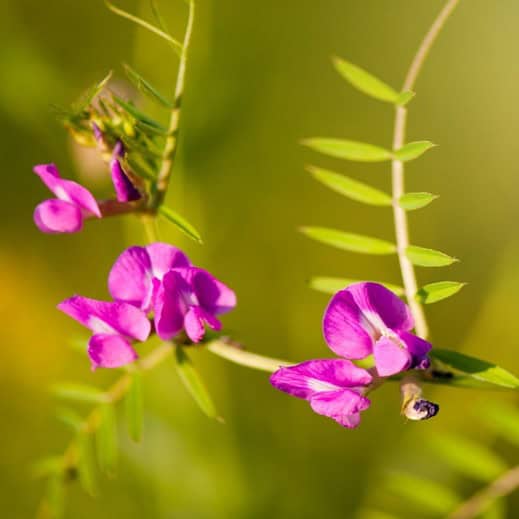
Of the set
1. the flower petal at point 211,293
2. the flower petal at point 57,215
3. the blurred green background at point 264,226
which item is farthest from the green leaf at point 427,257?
the blurred green background at point 264,226

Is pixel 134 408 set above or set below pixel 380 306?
below

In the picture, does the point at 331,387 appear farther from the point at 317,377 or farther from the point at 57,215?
the point at 57,215

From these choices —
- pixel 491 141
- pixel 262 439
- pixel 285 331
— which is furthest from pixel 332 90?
pixel 262 439

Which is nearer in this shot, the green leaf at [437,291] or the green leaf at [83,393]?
the green leaf at [437,291]

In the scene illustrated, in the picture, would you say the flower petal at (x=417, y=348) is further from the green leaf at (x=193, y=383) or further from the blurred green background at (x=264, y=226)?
the blurred green background at (x=264, y=226)

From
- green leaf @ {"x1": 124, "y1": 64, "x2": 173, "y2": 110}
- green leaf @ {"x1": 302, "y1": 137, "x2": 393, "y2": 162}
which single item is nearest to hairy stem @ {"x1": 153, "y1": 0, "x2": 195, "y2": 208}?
green leaf @ {"x1": 124, "y1": 64, "x2": 173, "y2": 110}

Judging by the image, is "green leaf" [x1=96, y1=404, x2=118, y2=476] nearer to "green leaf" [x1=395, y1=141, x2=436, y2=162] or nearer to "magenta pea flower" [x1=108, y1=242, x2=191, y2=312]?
"magenta pea flower" [x1=108, y1=242, x2=191, y2=312]

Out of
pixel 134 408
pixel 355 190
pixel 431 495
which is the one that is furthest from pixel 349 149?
pixel 431 495
